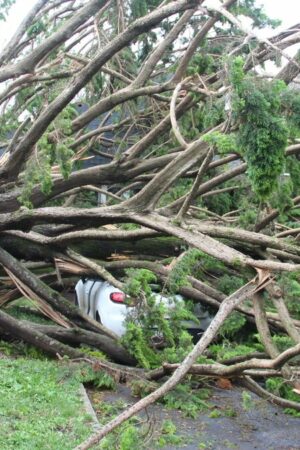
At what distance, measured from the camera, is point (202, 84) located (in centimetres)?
891

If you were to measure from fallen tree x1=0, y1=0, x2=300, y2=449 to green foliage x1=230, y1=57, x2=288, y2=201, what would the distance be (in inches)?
0.4

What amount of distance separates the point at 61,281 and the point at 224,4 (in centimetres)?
499

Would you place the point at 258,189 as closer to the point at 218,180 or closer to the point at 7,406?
the point at 7,406

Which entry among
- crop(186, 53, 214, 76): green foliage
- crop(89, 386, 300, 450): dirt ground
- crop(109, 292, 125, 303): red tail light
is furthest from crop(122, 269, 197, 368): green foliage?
crop(186, 53, 214, 76): green foliage

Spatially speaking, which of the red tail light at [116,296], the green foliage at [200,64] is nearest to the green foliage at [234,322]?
the red tail light at [116,296]

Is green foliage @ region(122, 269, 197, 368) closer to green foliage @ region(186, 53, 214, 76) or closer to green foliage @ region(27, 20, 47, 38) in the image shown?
green foliage @ region(186, 53, 214, 76)

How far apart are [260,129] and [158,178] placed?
3259 millimetres

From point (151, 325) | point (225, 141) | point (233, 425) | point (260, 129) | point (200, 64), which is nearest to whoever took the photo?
point (260, 129)

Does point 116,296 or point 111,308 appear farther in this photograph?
point 111,308

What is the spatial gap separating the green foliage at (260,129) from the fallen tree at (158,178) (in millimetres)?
11

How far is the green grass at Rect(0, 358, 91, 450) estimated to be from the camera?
537cm

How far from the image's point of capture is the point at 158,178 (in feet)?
27.2

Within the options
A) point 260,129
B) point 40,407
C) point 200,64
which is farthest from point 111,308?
point 260,129

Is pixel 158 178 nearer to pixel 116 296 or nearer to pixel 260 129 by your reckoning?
pixel 116 296
